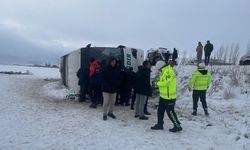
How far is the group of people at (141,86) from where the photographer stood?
A: 25.2 feet

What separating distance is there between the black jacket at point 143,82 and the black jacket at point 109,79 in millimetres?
757

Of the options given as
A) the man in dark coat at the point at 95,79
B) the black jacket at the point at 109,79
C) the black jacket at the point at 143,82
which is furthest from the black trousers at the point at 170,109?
the man in dark coat at the point at 95,79

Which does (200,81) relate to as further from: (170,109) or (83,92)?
(83,92)

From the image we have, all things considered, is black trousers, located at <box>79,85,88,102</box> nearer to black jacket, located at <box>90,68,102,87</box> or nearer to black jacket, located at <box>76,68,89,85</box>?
black jacket, located at <box>76,68,89,85</box>

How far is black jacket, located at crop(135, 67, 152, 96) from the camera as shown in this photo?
8977 millimetres

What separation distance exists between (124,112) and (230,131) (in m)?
3.84

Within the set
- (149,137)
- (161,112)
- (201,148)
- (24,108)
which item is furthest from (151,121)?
(24,108)

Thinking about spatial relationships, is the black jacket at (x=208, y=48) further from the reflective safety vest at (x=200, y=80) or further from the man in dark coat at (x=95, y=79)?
the man in dark coat at (x=95, y=79)

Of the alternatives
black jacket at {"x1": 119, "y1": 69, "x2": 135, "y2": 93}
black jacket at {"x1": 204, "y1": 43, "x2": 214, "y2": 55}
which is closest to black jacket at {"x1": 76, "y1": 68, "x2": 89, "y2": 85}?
black jacket at {"x1": 119, "y1": 69, "x2": 135, "y2": 93}

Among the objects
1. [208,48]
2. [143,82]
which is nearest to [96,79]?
[143,82]

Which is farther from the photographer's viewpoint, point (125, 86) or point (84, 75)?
point (84, 75)

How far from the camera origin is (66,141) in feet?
21.0

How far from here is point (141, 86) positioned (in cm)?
897

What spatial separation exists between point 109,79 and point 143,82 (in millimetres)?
1142
